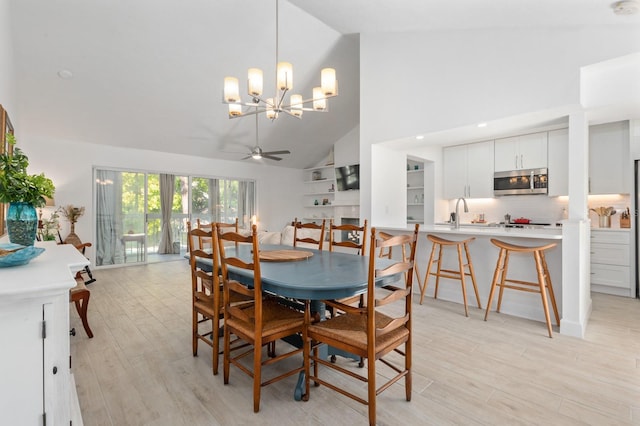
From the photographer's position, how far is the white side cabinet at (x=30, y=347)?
36.6 inches

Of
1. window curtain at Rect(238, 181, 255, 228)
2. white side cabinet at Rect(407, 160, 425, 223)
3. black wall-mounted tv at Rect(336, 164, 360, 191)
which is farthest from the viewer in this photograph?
window curtain at Rect(238, 181, 255, 228)

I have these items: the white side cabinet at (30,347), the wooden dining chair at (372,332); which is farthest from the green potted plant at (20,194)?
the wooden dining chair at (372,332)

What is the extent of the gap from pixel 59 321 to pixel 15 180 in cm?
74

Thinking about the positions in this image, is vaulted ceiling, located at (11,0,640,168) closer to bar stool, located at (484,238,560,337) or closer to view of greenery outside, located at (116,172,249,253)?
view of greenery outside, located at (116,172,249,253)

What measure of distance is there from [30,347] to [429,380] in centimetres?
210

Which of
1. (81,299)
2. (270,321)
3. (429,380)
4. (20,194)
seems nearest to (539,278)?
(429,380)

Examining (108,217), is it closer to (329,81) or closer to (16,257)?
(329,81)

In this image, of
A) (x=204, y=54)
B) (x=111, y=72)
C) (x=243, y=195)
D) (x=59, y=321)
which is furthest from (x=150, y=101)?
(x=59, y=321)

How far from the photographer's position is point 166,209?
7023 millimetres

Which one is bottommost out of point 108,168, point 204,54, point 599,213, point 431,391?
point 431,391

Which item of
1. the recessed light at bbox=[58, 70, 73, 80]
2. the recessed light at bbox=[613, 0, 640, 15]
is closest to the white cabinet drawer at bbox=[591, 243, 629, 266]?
the recessed light at bbox=[613, 0, 640, 15]

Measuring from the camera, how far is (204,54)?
4668mm

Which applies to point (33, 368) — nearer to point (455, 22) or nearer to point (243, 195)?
point (455, 22)

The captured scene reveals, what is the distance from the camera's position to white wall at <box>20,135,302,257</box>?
5.46 m
